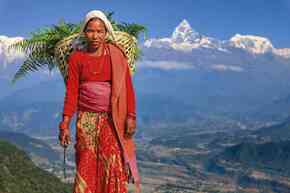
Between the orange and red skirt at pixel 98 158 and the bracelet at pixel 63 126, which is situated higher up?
the bracelet at pixel 63 126

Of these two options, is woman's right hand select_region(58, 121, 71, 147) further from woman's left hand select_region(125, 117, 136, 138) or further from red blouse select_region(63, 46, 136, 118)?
woman's left hand select_region(125, 117, 136, 138)

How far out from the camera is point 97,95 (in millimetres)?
7191

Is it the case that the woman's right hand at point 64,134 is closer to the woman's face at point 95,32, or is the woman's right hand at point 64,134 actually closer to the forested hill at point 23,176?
Result: the woman's face at point 95,32

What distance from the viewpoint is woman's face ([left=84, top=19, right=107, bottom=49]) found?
718 cm

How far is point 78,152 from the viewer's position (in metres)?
7.32

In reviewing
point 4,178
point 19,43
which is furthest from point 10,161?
point 19,43

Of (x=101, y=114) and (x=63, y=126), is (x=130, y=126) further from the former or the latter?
(x=63, y=126)

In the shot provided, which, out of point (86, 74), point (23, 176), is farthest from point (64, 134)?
point (23, 176)

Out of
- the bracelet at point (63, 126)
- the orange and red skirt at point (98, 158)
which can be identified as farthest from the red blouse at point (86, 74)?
the orange and red skirt at point (98, 158)

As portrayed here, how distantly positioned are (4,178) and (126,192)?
47.5m

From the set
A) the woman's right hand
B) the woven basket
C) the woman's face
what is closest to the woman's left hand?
the woman's right hand

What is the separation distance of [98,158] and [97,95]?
0.79m

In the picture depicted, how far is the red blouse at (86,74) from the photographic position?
717 centimetres

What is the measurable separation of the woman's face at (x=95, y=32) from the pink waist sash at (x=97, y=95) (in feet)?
1.59
